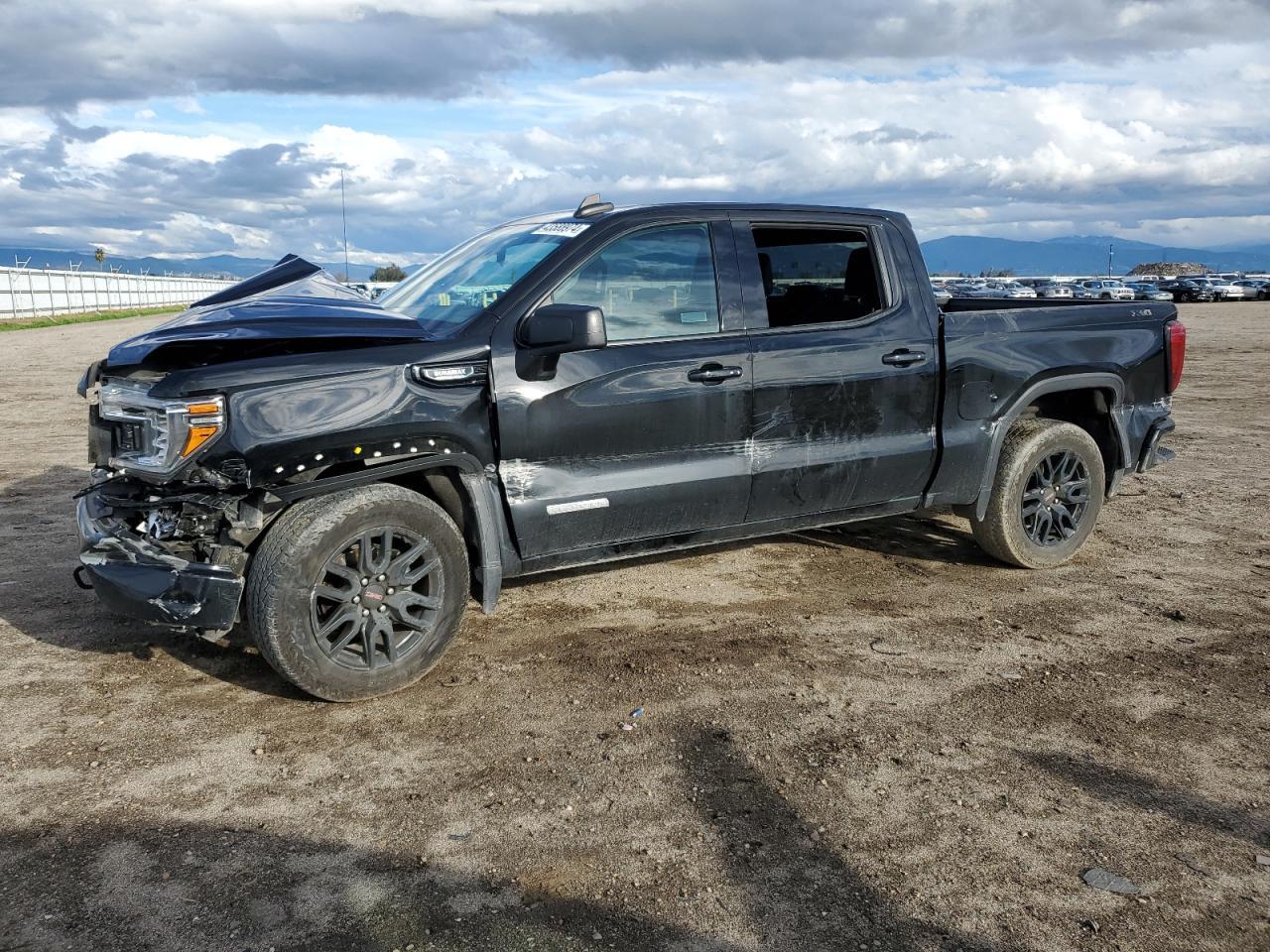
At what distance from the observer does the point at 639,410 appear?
471cm

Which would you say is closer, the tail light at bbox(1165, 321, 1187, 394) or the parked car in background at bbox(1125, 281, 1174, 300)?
the tail light at bbox(1165, 321, 1187, 394)

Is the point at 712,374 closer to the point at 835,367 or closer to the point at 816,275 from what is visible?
the point at 835,367

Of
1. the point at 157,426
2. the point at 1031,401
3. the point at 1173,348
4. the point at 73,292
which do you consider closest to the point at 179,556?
the point at 157,426

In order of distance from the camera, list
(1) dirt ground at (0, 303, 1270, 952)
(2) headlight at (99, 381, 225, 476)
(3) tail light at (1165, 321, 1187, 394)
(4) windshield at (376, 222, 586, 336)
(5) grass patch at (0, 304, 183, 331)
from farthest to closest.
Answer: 1. (5) grass patch at (0, 304, 183, 331)
2. (3) tail light at (1165, 321, 1187, 394)
3. (4) windshield at (376, 222, 586, 336)
4. (2) headlight at (99, 381, 225, 476)
5. (1) dirt ground at (0, 303, 1270, 952)

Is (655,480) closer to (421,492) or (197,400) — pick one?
(421,492)

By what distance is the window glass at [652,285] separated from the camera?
4.71m

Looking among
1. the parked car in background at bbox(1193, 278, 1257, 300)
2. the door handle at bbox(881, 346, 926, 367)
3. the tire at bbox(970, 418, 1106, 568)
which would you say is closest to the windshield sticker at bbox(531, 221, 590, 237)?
the door handle at bbox(881, 346, 926, 367)

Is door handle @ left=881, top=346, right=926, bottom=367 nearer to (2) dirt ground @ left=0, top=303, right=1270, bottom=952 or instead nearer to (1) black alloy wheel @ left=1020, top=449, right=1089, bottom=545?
(1) black alloy wheel @ left=1020, top=449, right=1089, bottom=545

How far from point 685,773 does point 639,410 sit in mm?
1622

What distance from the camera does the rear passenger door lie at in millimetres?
5078

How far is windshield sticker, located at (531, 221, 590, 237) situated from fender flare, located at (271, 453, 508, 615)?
1143mm

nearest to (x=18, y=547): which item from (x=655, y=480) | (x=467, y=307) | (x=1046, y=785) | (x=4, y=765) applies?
(x=4, y=765)

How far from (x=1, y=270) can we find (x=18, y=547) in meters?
41.5

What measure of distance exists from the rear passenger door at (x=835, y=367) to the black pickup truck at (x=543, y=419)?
1 cm
